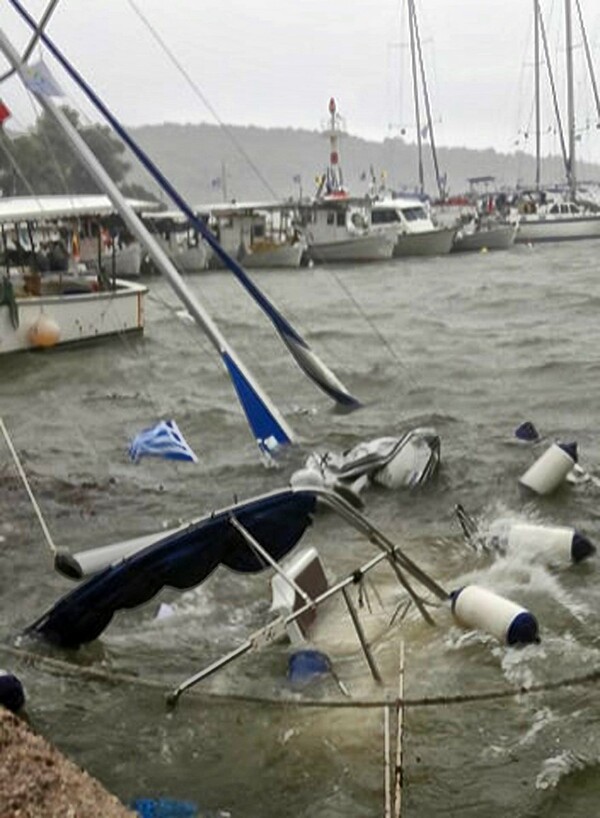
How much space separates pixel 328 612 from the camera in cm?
1080

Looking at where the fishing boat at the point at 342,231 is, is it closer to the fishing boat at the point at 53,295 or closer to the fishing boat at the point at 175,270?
the fishing boat at the point at 53,295

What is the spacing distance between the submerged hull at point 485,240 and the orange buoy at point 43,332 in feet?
125

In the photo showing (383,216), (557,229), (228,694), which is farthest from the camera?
(557,229)

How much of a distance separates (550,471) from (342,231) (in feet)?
151

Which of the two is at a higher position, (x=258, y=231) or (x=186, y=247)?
(x=258, y=231)

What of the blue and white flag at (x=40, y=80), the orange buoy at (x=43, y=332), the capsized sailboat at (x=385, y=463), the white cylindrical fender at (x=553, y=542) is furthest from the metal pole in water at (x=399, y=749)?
the orange buoy at (x=43, y=332)

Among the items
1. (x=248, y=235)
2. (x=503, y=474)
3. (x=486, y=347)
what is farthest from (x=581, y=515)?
(x=248, y=235)

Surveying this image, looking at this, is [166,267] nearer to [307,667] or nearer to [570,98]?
[307,667]

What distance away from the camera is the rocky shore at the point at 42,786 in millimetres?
5008

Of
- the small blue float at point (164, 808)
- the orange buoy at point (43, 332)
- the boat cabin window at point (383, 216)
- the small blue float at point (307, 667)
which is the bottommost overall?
the small blue float at point (164, 808)

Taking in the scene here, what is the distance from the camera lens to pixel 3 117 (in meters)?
19.4

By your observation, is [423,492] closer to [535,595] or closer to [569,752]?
[535,595]

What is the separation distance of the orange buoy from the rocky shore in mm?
21782

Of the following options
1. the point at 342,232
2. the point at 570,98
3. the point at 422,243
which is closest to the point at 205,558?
the point at 342,232
